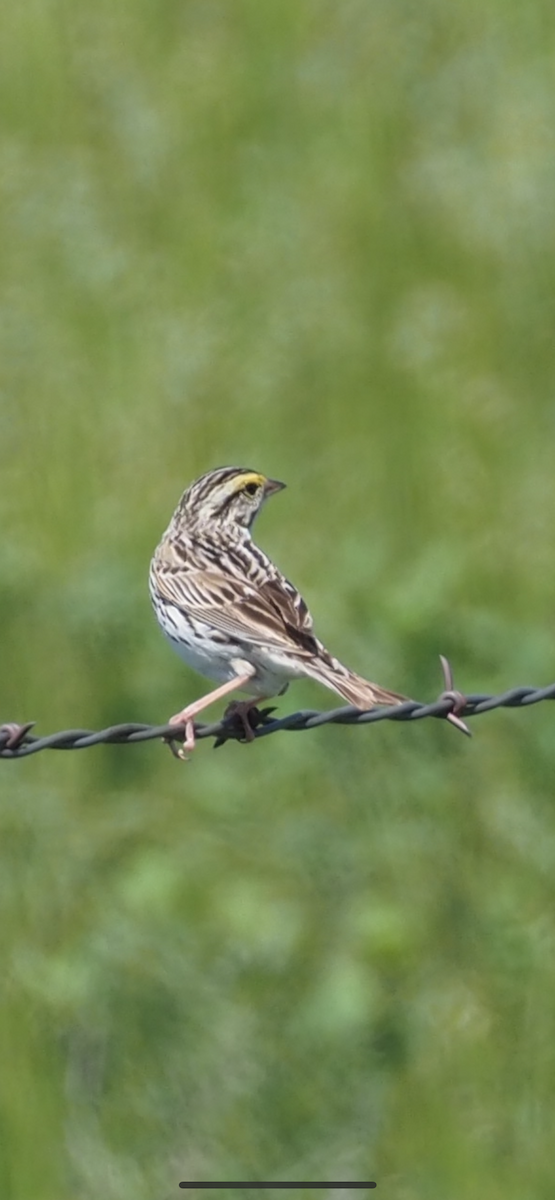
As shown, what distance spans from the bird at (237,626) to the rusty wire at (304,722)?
126 millimetres

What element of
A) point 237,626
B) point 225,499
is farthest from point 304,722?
point 225,499

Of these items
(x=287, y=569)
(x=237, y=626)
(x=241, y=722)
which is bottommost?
(x=241, y=722)

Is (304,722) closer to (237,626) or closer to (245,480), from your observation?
(237,626)

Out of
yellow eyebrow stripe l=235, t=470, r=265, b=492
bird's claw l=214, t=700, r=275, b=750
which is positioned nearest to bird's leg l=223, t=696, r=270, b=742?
bird's claw l=214, t=700, r=275, b=750

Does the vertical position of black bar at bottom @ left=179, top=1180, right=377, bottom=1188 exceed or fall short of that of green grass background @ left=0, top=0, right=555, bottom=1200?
it falls short

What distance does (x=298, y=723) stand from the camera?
600 centimetres

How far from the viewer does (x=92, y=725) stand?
9656mm

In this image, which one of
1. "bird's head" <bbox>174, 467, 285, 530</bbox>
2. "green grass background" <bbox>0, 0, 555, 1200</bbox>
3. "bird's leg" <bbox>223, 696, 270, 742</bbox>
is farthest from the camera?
"bird's head" <bbox>174, 467, 285, 530</bbox>

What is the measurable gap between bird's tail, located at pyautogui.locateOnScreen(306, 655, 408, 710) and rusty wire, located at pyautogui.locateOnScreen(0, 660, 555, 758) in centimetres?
7

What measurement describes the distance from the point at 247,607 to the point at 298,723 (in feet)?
3.34

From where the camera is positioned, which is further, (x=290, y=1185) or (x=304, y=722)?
(x=290, y=1185)

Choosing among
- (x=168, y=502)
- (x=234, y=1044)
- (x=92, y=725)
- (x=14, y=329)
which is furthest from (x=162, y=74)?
(x=234, y=1044)

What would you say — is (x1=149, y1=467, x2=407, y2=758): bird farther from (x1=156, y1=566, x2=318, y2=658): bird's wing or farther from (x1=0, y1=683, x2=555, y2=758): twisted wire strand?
(x1=0, y1=683, x2=555, y2=758): twisted wire strand

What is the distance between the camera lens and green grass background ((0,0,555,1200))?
7434 millimetres
